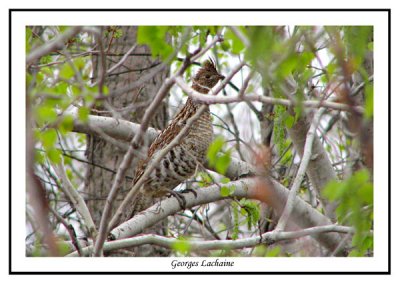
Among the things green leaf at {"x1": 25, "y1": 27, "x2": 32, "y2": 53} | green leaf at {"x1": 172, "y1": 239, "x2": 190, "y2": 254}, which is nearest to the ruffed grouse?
green leaf at {"x1": 172, "y1": 239, "x2": 190, "y2": 254}

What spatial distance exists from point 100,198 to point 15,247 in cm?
229

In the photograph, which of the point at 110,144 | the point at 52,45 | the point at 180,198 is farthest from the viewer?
the point at 110,144

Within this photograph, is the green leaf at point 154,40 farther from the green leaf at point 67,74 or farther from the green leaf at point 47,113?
the green leaf at point 47,113

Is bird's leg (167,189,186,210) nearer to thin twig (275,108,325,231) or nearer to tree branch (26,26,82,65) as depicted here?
thin twig (275,108,325,231)

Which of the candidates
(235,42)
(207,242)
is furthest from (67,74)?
(207,242)

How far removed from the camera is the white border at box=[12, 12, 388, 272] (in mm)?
3910

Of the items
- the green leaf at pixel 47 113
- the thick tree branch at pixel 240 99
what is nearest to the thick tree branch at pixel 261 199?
the thick tree branch at pixel 240 99
